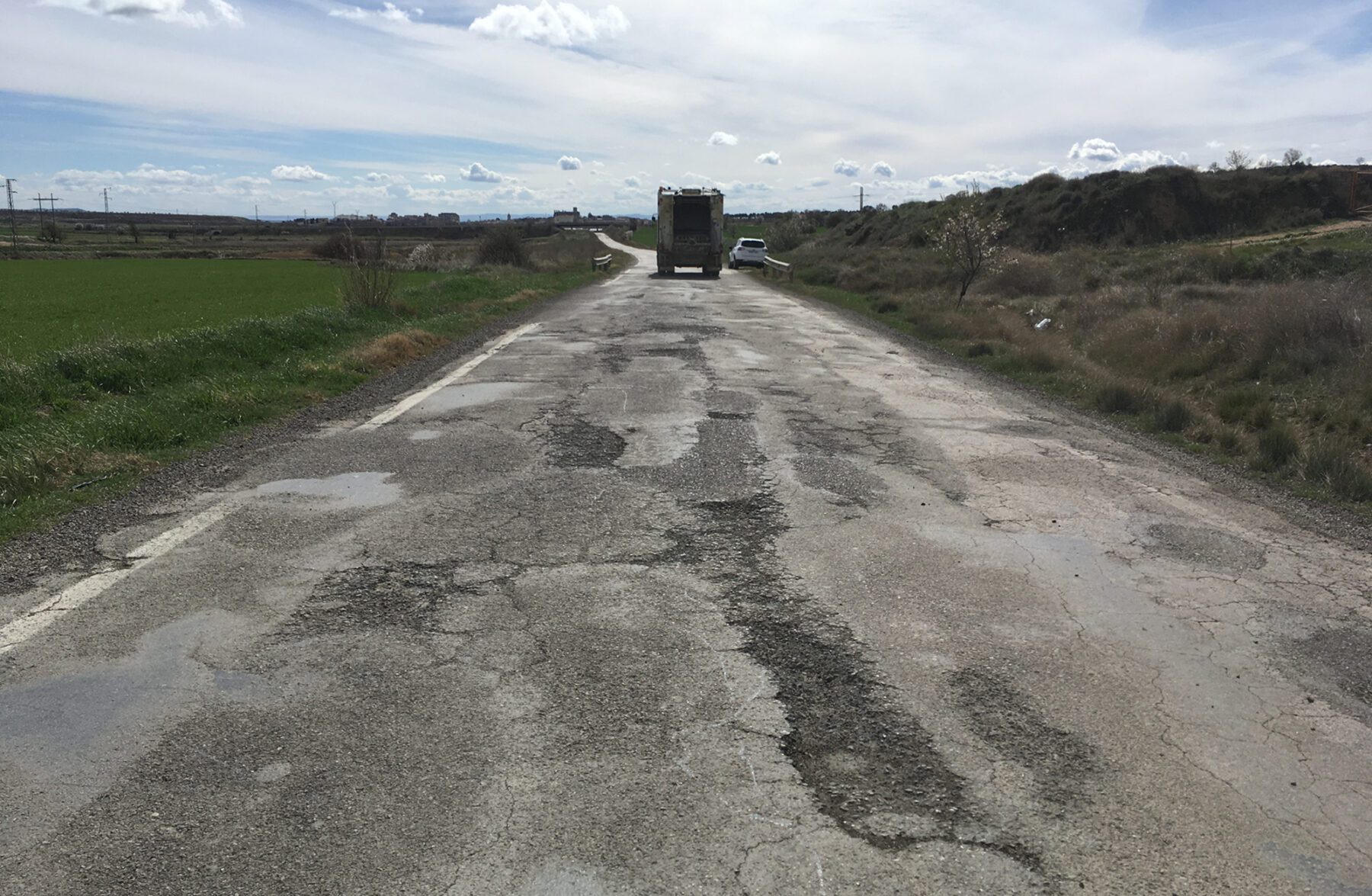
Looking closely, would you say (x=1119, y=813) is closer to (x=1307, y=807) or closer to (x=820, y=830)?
(x=1307, y=807)

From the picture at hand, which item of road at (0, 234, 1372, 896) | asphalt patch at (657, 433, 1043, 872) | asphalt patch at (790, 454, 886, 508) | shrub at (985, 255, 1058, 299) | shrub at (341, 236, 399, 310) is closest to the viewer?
road at (0, 234, 1372, 896)

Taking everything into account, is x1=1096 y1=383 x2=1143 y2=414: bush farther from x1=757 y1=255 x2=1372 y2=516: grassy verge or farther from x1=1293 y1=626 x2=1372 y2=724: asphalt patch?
x1=1293 y1=626 x2=1372 y2=724: asphalt patch

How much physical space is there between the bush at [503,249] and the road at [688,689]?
3746 centimetres

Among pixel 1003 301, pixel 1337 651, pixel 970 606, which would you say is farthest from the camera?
pixel 1003 301

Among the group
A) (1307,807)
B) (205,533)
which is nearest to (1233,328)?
(1307,807)

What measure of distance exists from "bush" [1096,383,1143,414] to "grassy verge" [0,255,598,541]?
8512mm

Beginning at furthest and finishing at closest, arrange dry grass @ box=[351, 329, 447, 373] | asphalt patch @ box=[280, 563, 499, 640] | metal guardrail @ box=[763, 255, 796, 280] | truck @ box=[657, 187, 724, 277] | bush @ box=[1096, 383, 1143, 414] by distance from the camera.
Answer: metal guardrail @ box=[763, 255, 796, 280] → truck @ box=[657, 187, 724, 277] → dry grass @ box=[351, 329, 447, 373] → bush @ box=[1096, 383, 1143, 414] → asphalt patch @ box=[280, 563, 499, 640]

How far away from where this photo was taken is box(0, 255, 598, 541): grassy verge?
683 cm

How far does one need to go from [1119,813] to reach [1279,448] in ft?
22.4

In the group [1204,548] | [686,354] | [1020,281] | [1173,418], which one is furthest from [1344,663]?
[1020,281]

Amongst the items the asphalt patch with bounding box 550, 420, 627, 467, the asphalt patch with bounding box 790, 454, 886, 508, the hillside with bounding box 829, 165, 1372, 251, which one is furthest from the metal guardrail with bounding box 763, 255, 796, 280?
the asphalt patch with bounding box 790, 454, 886, 508

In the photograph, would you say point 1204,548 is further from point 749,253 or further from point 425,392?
point 749,253

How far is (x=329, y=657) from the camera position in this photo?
13.1 feet

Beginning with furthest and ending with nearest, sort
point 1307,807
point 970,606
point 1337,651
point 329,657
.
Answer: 1. point 970,606
2. point 1337,651
3. point 329,657
4. point 1307,807
